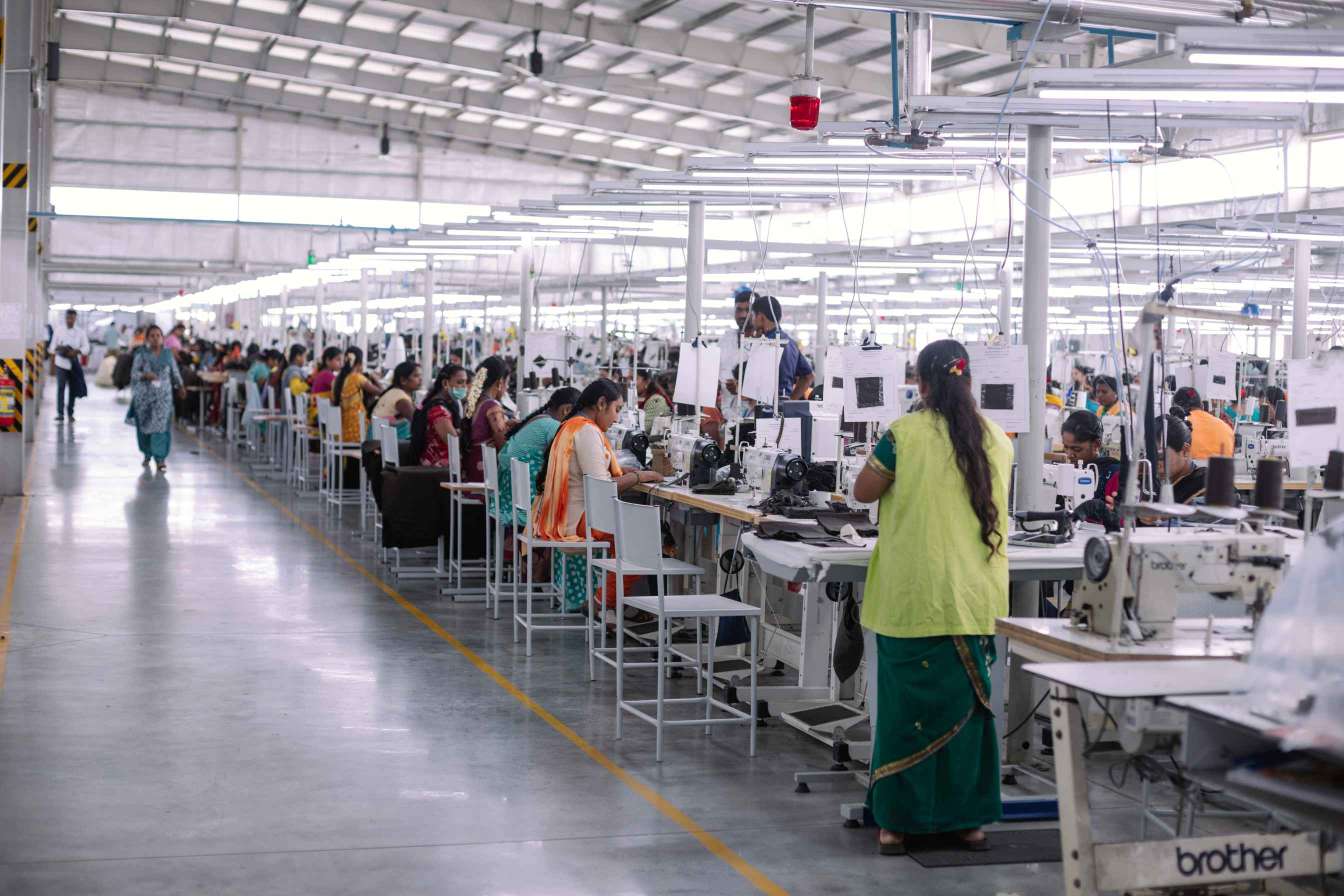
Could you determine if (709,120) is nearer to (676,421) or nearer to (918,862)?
(676,421)

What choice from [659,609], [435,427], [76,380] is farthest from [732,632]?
[76,380]

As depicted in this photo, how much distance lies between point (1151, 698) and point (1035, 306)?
294 cm

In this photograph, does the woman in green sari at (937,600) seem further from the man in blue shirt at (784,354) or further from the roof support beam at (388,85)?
the roof support beam at (388,85)

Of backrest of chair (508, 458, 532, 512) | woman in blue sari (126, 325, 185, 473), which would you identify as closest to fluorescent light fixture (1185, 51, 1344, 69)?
backrest of chair (508, 458, 532, 512)

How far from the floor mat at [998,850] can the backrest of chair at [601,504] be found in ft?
5.97

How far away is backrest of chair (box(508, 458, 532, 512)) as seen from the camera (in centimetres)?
681

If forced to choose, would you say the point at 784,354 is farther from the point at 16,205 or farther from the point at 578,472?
the point at 16,205

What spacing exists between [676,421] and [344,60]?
16762mm

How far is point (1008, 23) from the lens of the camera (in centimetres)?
506

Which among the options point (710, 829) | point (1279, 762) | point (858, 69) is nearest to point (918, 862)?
point (710, 829)

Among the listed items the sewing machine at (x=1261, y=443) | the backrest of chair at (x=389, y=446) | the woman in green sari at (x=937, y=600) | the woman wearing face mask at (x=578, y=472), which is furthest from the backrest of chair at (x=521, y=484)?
the sewing machine at (x=1261, y=443)

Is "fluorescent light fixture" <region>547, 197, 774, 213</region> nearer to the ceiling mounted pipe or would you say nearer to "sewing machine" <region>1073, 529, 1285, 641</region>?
the ceiling mounted pipe

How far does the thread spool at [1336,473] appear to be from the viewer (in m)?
3.77

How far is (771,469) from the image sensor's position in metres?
6.24
